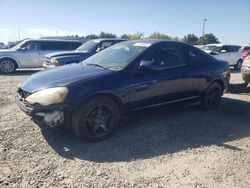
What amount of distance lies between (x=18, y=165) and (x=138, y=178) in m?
1.60

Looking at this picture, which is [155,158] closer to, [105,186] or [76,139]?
[105,186]

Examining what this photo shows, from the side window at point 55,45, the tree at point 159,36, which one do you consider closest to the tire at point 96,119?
the side window at point 55,45

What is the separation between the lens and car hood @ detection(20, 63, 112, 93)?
15.1 ft

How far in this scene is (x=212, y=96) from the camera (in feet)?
21.9

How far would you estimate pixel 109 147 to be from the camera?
15.0 ft

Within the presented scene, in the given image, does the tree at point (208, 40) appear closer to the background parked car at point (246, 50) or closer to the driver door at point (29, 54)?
the background parked car at point (246, 50)

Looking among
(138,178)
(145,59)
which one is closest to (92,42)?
(145,59)

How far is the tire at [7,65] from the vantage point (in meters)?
13.9

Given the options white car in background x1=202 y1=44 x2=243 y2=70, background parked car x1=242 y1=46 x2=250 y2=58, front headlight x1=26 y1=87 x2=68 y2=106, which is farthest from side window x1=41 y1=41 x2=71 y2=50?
background parked car x1=242 y1=46 x2=250 y2=58

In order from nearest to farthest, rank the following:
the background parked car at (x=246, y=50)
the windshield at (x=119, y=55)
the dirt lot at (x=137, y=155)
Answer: the dirt lot at (x=137, y=155) → the windshield at (x=119, y=55) → the background parked car at (x=246, y=50)

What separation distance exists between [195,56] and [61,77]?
294cm

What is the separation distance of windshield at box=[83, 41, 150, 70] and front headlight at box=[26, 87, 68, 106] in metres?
1.11

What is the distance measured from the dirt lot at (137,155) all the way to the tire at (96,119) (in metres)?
0.15

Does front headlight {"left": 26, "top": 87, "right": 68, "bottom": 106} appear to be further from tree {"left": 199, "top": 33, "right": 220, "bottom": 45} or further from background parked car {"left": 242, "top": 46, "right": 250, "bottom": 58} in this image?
tree {"left": 199, "top": 33, "right": 220, "bottom": 45}
